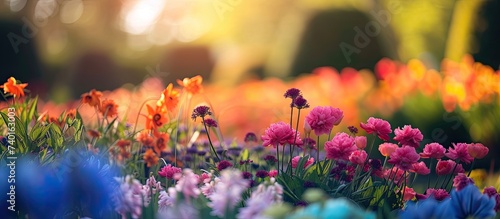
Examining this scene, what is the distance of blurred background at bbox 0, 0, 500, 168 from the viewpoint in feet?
19.1

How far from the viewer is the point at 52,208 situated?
7.11 ft

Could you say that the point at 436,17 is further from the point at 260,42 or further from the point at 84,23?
the point at 84,23

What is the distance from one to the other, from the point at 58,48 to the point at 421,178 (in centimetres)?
979

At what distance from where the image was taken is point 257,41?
15.0 meters

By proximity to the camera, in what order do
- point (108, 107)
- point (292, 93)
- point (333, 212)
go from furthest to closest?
point (108, 107)
point (292, 93)
point (333, 212)

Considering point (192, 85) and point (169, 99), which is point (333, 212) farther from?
point (192, 85)

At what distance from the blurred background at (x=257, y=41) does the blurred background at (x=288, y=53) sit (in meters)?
0.02

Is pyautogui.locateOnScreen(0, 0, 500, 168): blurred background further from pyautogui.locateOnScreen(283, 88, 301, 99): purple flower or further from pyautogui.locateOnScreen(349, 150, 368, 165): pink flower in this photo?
pyautogui.locateOnScreen(349, 150, 368, 165): pink flower

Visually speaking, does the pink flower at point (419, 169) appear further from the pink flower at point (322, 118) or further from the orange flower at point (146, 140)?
the orange flower at point (146, 140)

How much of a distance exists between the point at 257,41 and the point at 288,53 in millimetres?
5529

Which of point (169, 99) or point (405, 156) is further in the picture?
point (169, 99)

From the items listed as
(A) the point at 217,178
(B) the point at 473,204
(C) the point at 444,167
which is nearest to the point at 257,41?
(C) the point at 444,167

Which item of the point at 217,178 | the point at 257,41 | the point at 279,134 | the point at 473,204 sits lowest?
the point at 473,204

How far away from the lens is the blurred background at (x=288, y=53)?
5809 mm
